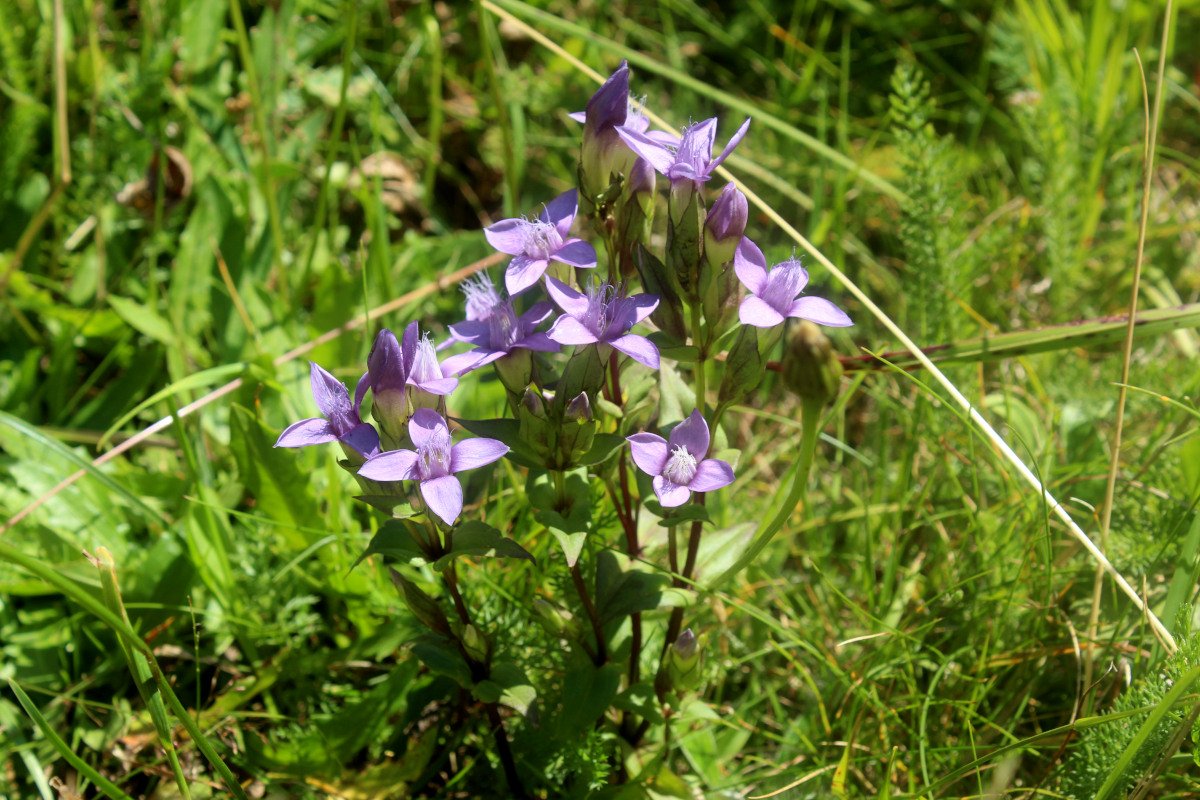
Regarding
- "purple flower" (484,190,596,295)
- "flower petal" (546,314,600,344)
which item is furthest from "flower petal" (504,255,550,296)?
"flower petal" (546,314,600,344)

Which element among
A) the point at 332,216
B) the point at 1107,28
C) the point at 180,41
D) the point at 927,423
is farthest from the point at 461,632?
the point at 1107,28

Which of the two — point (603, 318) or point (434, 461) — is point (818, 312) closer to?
point (603, 318)

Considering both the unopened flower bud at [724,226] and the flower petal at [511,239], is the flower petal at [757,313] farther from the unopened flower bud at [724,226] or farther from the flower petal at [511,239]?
the flower petal at [511,239]

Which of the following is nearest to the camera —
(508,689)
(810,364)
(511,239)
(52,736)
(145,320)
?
(810,364)

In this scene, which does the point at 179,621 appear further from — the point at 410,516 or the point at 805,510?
the point at 805,510

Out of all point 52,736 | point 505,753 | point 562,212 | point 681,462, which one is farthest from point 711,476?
point 52,736
